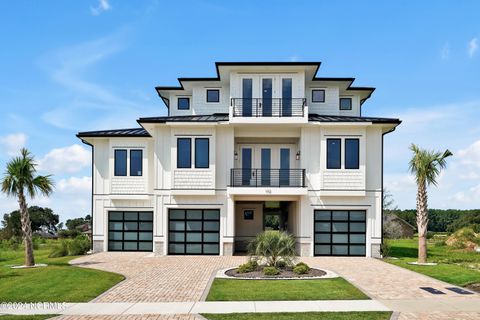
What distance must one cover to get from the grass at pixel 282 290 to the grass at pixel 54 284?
395 centimetres

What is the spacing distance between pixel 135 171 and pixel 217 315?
16.8 meters

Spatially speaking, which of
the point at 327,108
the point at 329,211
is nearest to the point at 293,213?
the point at 329,211

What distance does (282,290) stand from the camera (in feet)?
45.5

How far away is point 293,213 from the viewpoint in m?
26.7

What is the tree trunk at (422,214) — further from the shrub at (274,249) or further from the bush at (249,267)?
the bush at (249,267)

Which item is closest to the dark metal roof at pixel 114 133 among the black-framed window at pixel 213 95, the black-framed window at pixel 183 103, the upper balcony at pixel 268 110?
the black-framed window at pixel 183 103

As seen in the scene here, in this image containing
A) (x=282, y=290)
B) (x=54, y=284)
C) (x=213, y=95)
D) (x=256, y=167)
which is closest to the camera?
(x=282, y=290)

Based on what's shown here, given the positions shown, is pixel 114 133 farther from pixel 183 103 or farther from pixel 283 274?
pixel 283 274

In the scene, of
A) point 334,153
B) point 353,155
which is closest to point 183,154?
point 334,153

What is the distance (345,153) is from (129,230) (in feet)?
46.4

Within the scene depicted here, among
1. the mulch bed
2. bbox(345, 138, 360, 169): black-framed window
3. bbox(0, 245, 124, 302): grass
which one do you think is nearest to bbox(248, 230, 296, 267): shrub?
the mulch bed

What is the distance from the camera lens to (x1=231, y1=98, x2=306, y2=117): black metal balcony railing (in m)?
24.6

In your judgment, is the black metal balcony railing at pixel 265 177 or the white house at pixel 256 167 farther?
the black metal balcony railing at pixel 265 177

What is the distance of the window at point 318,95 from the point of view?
2775cm
